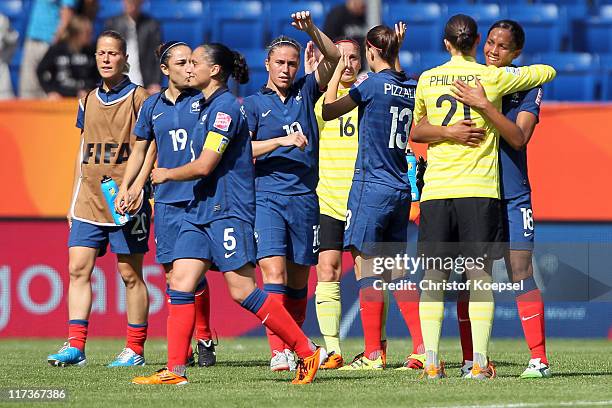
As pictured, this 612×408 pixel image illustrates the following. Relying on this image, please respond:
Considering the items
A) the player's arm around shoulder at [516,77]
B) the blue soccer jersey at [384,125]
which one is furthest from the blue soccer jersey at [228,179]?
the player's arm around shoulder at [516,77]

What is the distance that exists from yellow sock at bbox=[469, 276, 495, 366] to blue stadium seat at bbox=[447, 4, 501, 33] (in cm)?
890

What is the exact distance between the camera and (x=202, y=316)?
939cm

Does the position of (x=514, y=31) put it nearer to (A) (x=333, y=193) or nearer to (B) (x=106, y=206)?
(A) (x=333, y=193)

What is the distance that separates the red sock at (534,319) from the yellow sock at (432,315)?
1.78ft

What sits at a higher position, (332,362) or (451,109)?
(451,109)

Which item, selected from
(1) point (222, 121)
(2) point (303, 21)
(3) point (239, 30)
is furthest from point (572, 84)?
(1) point (222, 121)

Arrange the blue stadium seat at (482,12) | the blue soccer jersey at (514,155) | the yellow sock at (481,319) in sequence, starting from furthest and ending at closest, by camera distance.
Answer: the blue stadium seat at (482,12), the blue soccer jersey at (514,155), the yellow sock at (481,319)

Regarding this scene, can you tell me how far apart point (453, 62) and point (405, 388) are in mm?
2040

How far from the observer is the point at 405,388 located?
724 cm

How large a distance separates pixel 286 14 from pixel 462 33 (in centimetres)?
856

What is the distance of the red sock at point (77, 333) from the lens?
359 inches

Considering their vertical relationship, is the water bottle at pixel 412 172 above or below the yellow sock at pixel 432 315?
above

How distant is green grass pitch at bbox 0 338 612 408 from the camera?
21.7 ft

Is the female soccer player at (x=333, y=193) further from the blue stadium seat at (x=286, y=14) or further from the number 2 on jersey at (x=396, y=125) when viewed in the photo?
the blue stadium seat at (x=286, y=14)
